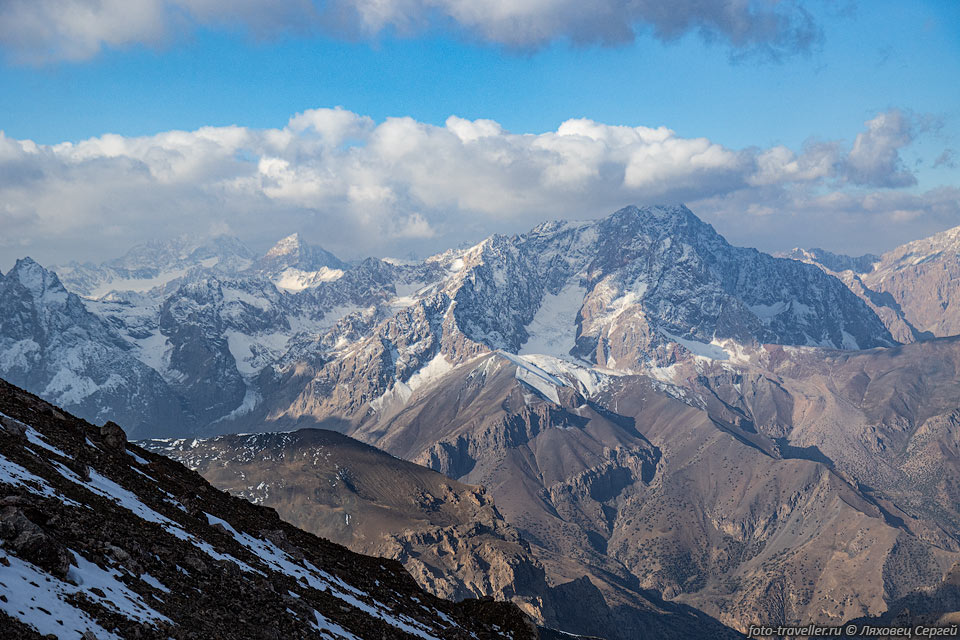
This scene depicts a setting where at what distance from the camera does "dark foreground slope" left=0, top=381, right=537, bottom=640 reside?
36.7 metres


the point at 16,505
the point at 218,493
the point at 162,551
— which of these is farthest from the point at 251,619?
the point at 218,493

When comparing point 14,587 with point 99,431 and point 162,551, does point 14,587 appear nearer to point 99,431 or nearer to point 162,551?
point 162,551

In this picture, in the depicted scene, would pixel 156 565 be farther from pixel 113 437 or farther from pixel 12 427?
pixel 113 437

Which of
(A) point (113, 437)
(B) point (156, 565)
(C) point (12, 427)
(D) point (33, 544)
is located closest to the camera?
(D) point (33, 544)

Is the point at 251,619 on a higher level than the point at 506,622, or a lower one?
higher

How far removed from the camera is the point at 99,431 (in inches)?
3253

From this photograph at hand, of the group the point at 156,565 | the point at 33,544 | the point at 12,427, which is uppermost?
the point at 12,427

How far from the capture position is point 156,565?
155ft

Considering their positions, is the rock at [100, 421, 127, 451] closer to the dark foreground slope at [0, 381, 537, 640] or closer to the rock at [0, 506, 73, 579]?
the dark foreground slope at [0, 381, 537, 640]

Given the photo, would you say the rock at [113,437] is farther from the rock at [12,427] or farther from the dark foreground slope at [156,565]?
the rock at [12,427]

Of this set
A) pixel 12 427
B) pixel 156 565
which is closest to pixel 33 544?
pixel 156 565

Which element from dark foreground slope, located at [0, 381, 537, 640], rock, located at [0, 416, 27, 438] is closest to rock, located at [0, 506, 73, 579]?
dark foreground slope, located at [0, 381, 537, 640]

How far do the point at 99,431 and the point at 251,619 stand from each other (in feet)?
149

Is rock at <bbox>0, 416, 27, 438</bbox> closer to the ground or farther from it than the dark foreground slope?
farther from it
